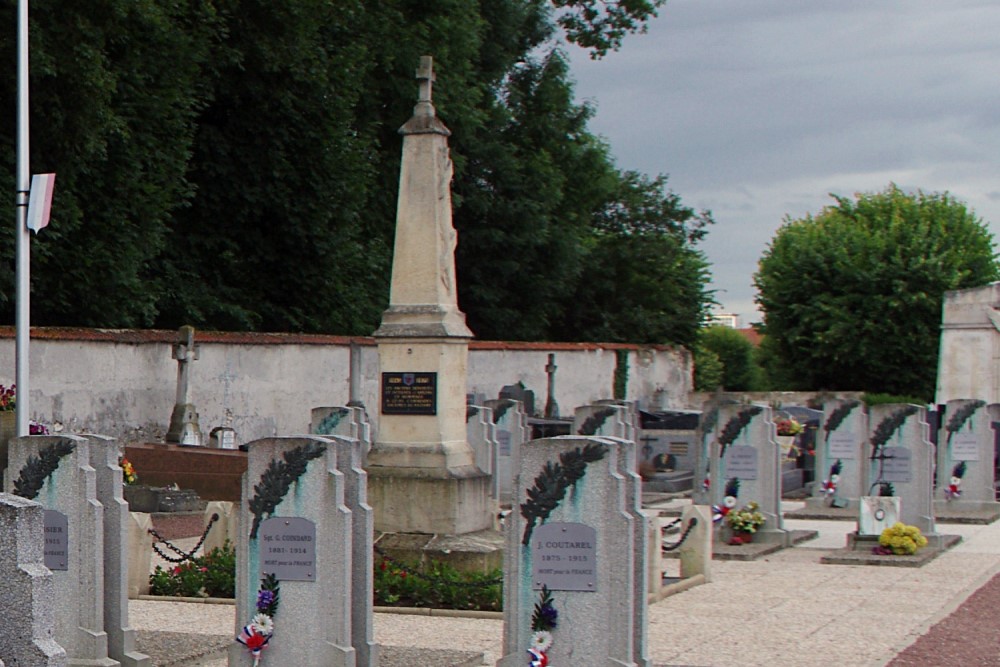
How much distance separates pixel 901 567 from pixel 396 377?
5.31 m

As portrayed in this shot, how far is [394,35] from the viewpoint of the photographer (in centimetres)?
3381

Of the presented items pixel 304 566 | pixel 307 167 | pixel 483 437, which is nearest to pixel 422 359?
pixel 304 566

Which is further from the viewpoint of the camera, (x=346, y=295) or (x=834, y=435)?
(x=346, y=295)

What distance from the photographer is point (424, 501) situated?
1411cm

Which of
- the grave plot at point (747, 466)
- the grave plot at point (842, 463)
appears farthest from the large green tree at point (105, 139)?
the grave plot at point (842, 463)

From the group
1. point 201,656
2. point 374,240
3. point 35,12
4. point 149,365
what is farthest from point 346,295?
point 201,656

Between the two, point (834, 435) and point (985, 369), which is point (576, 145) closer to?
point (985, 369)

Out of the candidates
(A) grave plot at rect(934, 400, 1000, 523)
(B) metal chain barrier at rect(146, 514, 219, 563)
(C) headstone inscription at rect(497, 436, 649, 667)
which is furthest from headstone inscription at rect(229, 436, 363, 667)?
(A) grave plot at rect(934, 400, 1000, 523)

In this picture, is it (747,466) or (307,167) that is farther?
(307,167)

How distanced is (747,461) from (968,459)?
236 inches

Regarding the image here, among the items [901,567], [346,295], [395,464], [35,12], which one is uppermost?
[35,12]

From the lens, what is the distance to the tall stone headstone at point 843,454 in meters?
21.2

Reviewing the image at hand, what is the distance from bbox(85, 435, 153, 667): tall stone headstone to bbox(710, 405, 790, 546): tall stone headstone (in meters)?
8.98

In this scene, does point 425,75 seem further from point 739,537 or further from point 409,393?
point 739,537
